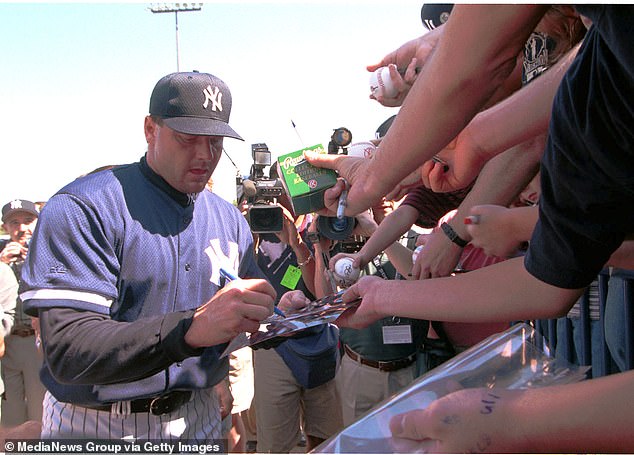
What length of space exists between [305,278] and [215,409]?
1652 millimetres

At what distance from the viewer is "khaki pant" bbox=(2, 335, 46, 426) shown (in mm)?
4941

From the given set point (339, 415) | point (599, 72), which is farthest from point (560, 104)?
point (339, 415)

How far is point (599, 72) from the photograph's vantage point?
0.73m

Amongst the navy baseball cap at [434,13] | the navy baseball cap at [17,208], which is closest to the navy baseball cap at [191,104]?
the navy baseball cap at [434,13]

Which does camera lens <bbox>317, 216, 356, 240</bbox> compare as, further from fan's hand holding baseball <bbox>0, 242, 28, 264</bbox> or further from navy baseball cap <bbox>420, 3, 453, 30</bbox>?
fan's hand holding baseball <bbox>0, 242, 28, 264</bbox>

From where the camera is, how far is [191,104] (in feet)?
6.65

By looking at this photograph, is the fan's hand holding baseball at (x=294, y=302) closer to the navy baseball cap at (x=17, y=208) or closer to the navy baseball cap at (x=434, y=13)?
the navy baseball cap at (x=434, y=13)

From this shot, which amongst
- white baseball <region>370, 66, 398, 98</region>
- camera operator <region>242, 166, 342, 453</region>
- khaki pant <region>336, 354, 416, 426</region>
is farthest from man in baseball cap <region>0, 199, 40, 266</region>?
white baseball <region>370, 66, 398, 98</region>

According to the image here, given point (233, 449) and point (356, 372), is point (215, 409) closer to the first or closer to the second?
point (356, 372)

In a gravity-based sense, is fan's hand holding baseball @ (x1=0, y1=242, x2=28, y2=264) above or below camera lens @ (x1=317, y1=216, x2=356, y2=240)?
below

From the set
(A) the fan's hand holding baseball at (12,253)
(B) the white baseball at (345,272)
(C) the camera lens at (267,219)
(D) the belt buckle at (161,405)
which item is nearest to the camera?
(D) the belt buckle at (161,405)

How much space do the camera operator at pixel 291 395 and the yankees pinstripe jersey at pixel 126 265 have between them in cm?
157

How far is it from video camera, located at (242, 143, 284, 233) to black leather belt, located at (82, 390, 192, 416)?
1508 millimetres

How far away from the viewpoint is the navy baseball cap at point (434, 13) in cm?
188
